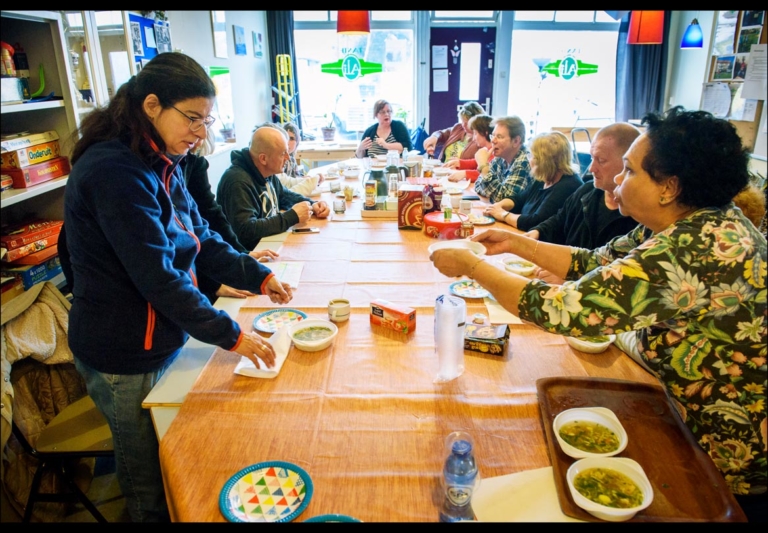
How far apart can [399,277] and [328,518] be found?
134 centimetres

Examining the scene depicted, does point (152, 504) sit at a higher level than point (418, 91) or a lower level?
lower

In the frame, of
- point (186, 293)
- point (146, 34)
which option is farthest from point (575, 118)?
point (186, 293)

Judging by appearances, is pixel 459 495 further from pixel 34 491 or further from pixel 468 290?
pixel 34 491

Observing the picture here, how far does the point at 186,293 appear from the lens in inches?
54.9

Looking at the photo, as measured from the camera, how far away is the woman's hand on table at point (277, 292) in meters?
1.85

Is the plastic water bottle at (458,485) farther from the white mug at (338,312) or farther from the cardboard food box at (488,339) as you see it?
the white mug at (338,312)

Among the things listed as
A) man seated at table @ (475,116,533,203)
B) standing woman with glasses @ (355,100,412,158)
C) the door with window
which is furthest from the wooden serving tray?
the door with window

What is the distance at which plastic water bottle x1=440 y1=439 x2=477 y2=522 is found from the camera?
3.32ft

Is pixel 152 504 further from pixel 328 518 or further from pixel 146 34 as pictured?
pixel 146 34

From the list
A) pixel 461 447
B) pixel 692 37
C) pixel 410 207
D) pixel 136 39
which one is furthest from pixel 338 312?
pixel 692 37

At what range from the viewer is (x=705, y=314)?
47.9 inches

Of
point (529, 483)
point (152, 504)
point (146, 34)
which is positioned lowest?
point (152, 504)

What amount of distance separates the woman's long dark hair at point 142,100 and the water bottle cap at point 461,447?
1076 millimetres
